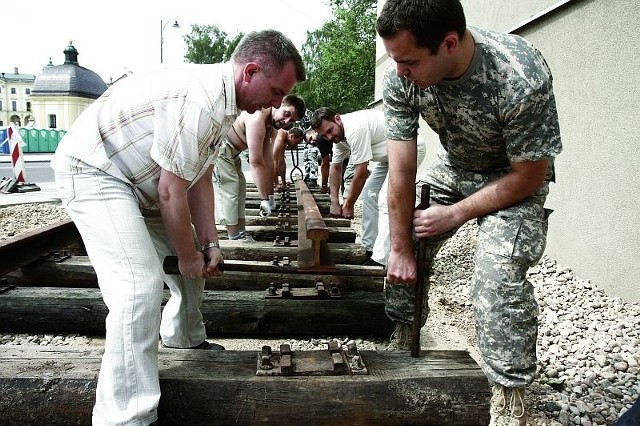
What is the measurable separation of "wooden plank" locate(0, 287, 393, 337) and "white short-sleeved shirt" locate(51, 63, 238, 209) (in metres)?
1.49

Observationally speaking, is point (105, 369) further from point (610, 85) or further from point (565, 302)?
point (610, 85)

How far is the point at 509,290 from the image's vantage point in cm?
206

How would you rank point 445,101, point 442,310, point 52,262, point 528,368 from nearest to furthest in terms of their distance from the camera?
point 528,368
point 445,101
point 52,262
point 442,310

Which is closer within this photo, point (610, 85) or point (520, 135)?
point (520, 135)

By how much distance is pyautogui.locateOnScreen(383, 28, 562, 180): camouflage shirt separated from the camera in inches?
78.5

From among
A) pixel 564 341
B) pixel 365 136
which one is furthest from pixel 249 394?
pixel 365 136

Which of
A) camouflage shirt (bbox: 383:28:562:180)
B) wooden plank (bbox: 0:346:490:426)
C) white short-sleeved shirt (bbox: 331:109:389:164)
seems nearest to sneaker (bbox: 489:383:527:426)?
wooden plank (bbox: 0:346:490:426)

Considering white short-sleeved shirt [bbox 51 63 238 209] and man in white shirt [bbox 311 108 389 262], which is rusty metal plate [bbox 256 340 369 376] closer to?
white short-sleeved shirt [bbox 51 63 238 209]

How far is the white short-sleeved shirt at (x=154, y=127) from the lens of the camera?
6.45ft

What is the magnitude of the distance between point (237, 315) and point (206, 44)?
208 feet

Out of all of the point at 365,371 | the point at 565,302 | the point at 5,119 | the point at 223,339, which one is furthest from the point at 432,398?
the point at 5,119

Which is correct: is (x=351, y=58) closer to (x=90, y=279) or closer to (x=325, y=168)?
(x=325, y=168)

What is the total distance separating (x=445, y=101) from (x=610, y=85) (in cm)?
306

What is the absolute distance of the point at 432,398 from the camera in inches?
87.4
